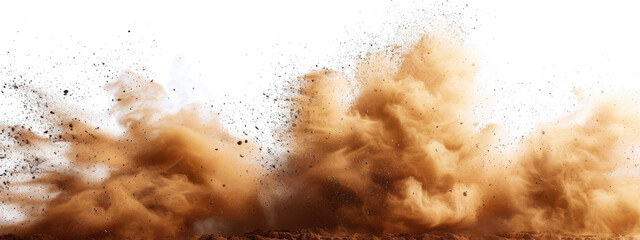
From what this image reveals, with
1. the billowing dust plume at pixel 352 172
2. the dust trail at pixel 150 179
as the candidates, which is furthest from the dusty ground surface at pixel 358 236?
the dust trail at pixel 150 179

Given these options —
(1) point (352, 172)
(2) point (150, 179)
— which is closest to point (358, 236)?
(1) point (352, 172)

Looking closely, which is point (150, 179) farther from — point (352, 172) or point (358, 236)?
point (358, 236)

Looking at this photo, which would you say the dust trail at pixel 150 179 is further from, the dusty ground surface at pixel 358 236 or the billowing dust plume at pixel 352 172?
the dusty ground surface at pixel 358 236

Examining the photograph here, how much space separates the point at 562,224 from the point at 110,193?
6.62m

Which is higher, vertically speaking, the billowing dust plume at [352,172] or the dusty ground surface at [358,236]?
the billowing dust plume at [352,172]

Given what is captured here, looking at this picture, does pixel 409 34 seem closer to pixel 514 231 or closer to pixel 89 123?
pixel 514 231

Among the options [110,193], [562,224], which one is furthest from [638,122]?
[110,193]

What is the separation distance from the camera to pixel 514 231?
909cm

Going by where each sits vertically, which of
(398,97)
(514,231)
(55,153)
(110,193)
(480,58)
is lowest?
(514,231)

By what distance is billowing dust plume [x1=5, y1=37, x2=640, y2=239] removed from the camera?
9.05 metres

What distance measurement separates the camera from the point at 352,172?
9.26m

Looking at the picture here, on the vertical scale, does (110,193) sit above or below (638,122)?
below

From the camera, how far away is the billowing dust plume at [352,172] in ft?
29.7

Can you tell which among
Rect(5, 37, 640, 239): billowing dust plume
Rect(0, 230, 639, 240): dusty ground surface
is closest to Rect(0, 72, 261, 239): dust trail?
Rect(5, 37, 640, 239): billowing dust plume
